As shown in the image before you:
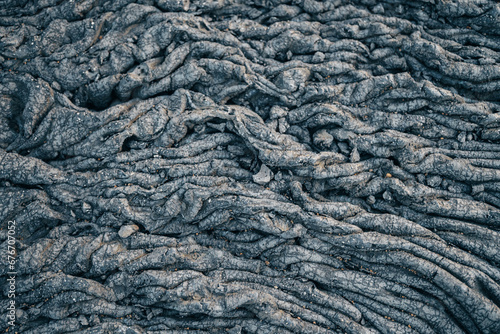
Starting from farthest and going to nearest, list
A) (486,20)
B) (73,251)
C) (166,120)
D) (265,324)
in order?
(486,20) → (166,120) → (73,251) → (265,324)

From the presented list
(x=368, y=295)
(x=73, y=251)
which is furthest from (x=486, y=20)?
(x=73, y=251)

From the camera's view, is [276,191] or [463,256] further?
[276,191]

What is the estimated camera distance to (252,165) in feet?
62.0

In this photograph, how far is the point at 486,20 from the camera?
20281 millimetres

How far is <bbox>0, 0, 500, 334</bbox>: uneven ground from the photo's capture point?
16547mm

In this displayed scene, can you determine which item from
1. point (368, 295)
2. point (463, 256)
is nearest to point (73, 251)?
point (368, 295)

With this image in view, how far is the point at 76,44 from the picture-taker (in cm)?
2031

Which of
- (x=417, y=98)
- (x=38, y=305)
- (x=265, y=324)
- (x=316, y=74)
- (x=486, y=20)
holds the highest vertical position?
(x=486, y=20)

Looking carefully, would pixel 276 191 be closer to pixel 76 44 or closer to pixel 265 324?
pixel 265 324

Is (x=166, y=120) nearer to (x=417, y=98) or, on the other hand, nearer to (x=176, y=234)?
(x=176, y=234)

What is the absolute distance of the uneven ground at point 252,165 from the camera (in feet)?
54.3

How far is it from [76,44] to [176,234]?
13702 millimetres

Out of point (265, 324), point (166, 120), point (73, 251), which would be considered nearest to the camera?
point (265, 324)

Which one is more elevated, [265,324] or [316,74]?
[316,74]
